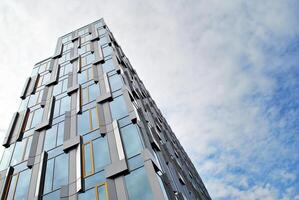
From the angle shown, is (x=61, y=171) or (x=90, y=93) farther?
(x=90, y=93)

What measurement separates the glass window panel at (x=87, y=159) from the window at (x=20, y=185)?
15.1ft

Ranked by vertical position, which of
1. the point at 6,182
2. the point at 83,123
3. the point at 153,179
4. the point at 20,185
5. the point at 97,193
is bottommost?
the point at 153,179

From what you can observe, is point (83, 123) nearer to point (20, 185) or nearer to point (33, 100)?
point (20, 185)

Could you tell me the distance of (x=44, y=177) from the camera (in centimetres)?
1925

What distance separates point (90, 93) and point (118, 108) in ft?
15.9

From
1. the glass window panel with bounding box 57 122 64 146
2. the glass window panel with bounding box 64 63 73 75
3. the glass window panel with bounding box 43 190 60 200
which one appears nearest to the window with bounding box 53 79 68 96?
the glass window panel with bounding box 64 63 73 75

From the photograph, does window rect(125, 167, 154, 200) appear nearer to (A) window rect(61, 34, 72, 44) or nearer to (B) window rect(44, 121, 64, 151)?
(B) window rect(44, 121, 64, 151)

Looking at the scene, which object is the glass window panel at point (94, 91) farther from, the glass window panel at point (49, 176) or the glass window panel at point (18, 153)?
the glass window panel at point (18, 153)

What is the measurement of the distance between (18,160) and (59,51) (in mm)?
19041

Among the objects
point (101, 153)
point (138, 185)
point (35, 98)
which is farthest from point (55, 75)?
point (138, 185)

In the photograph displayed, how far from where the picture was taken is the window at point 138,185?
47.3ft

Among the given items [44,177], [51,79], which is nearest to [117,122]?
[44,177]

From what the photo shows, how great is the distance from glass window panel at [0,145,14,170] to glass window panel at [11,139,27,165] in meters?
0.58

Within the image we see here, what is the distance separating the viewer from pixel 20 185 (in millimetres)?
19719
